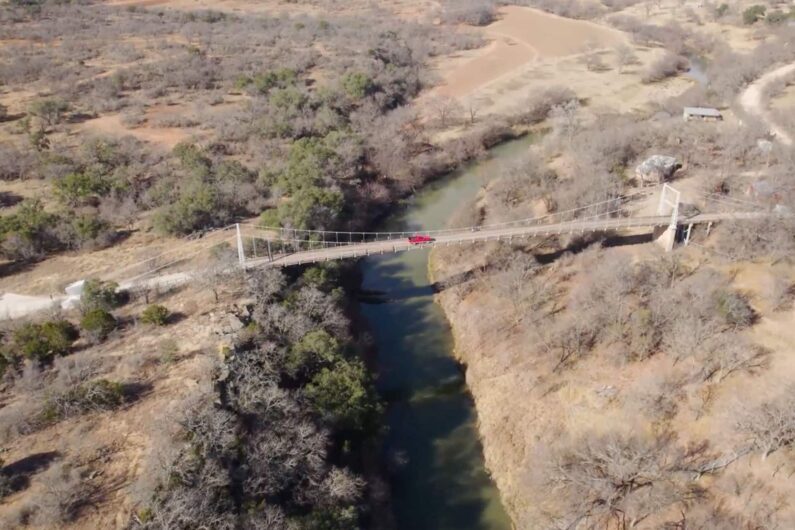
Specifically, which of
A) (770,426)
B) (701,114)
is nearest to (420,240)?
(770,426)

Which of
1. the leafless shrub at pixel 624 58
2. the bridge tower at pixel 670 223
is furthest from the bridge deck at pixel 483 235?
the leafless shrub at pixel 624 58

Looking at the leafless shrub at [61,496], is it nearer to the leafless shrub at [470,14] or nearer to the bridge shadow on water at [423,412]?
the bridge shadow on water at [423,412]

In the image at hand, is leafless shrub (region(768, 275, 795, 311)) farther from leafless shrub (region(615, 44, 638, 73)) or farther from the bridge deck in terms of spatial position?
leafless shrub (region(615, 44, 638, 73))

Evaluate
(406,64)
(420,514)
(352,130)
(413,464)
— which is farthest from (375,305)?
(406,64)

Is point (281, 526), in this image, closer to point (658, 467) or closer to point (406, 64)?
point (658, 467)

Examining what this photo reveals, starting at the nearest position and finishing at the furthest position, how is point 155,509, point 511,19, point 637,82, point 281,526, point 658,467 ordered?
point 155,509
point 281,526
point 658,467
point 637,82
point 511,19

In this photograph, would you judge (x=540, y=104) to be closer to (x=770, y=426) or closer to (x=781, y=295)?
(x=781, y=295)
